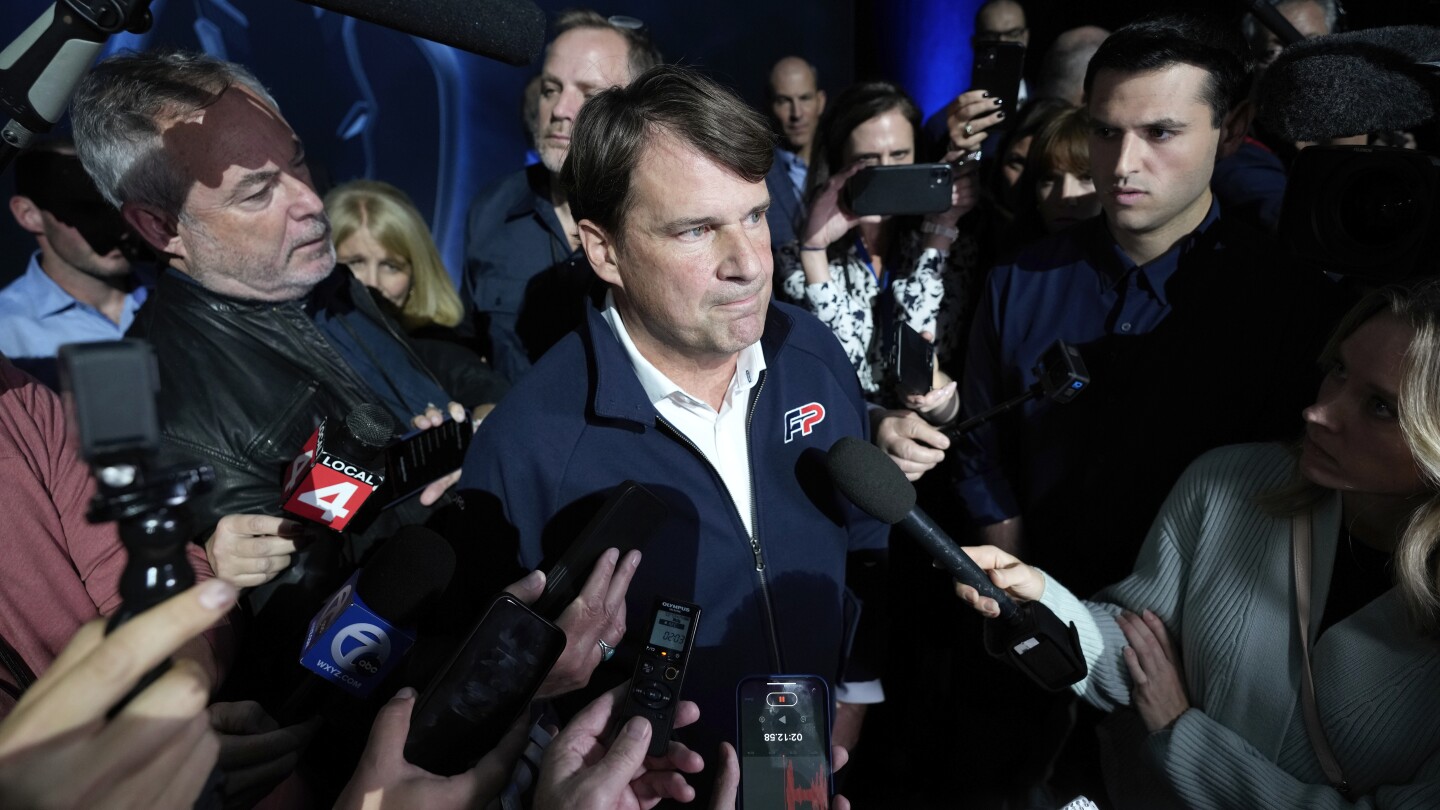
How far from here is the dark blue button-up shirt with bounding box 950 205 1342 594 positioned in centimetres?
195

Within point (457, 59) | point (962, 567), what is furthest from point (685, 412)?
point (457, 59)

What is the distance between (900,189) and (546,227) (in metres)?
1.12

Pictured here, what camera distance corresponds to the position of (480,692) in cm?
109

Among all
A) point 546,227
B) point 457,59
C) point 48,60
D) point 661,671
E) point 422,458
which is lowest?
point 661,671

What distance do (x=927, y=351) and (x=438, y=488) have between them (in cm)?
111

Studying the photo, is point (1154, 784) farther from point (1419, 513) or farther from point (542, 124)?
point (542, 124)

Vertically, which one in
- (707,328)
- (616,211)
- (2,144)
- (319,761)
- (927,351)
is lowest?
(319,761)

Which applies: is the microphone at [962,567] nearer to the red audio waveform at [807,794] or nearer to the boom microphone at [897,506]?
the boom microphone at [897,506]

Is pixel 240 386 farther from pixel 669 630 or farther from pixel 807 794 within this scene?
pixel 807 794

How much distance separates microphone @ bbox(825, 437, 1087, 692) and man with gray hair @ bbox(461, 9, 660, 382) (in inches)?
55.7

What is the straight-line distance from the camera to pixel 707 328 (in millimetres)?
1576

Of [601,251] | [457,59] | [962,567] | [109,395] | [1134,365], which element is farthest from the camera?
[457,59]

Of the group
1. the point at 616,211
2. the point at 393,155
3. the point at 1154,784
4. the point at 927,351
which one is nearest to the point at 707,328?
the point at 616,211

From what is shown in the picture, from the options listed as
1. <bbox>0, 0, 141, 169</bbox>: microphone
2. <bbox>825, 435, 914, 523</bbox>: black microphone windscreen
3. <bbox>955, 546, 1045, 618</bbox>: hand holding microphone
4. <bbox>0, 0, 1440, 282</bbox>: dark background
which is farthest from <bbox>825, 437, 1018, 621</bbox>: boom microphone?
<bbox>0, 0, 1440, 282</bbox>: dark background
